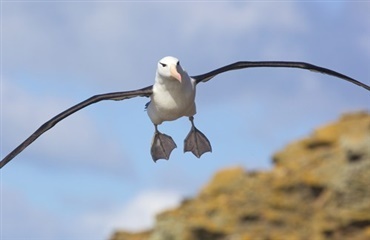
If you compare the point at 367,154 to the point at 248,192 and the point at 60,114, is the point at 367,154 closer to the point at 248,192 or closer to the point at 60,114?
the point at 248,192

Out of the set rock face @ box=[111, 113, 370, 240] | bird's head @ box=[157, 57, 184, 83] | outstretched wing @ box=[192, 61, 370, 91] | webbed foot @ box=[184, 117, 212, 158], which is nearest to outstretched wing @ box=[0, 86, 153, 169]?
bird's head @ box=[157, 57, 184, 83]

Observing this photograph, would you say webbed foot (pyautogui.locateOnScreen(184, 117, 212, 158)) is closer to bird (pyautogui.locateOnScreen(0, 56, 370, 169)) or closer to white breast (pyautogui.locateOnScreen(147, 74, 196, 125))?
bird (pyautogui.locateOnScreen(0, 56, 370, 169))

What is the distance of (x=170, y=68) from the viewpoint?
2059 cm

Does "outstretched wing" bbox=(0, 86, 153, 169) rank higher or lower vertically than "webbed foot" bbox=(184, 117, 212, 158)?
lower

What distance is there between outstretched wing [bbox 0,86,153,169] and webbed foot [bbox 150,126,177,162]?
2617mm

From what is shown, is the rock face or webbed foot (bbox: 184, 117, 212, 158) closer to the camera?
the rock face

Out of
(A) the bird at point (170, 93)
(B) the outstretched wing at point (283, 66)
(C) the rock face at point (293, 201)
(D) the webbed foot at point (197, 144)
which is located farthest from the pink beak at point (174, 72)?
(D) the webbed foot at point (197, 144)

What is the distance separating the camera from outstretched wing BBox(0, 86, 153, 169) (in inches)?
818

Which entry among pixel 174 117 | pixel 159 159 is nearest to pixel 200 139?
pixel 159 159

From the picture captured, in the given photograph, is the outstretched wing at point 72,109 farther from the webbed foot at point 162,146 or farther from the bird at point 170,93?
the webbed foot at point 162,146

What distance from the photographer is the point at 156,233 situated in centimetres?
2208

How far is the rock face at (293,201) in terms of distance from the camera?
21.2 meters

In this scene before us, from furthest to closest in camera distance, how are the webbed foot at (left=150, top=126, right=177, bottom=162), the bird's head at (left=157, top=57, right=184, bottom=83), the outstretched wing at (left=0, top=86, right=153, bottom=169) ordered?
the webbed foot at (left=150, top=126, right=177, bottom=162) < the outstretched wing at (left=0, top=86, right=153, bottom=169) < the bird's head at (left=157, top=57, right=184, bottom=83)

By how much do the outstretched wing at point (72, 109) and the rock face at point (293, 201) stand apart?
6.42ft
